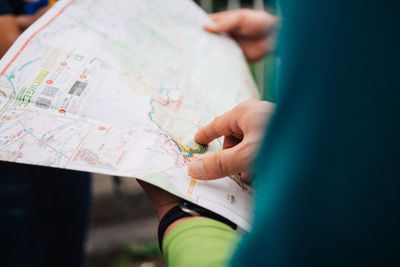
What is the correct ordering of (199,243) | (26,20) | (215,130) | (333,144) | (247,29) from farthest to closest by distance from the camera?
1. (247,29)
2. (26,20)
3. (215,130)
4. (199,243)
5. (333,144)

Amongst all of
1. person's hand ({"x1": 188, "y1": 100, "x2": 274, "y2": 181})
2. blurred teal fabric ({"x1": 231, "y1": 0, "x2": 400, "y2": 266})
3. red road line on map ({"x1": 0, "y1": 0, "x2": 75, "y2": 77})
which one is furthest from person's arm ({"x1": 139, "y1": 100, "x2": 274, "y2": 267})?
red road line on map ({"x1": 0, "y1": 0, "x2": 75, "y2": 77})

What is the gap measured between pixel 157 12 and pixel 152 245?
43.7 inches

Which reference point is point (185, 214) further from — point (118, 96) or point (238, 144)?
point (118, 96)

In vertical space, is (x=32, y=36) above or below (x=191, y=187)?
above

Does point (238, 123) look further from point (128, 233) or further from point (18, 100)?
point (128, 233)

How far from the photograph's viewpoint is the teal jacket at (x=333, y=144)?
0.24 meters

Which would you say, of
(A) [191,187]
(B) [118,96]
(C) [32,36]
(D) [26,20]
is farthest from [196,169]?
(D) [26,20]

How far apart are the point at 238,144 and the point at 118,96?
0.90 feet

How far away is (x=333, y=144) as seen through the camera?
0.26m

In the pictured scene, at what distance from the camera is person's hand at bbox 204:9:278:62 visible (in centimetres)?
102

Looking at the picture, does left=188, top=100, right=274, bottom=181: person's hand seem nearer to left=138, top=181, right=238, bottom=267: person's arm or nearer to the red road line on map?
left=138, top=181, right=238, bottom=267: person's arm

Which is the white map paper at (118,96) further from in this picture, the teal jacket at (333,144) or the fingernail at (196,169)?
the teal jacket at (333,144)

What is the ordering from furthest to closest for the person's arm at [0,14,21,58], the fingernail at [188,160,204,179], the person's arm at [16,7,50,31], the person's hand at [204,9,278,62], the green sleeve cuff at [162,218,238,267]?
1. the person's hand at [204,9,278,62]
2. the person's arm at [16,7,50,31]
3. the person's arm at [0,14,21,58]
4. the fingernail at [188,160,204,179]
5. the green sleeve cuff at [162,218,238,267]

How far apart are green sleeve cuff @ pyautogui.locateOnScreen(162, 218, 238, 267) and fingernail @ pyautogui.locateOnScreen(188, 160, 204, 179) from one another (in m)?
0.08
